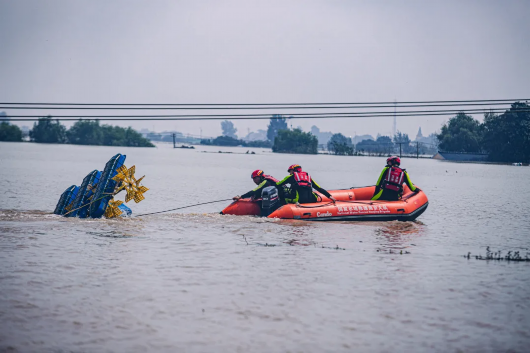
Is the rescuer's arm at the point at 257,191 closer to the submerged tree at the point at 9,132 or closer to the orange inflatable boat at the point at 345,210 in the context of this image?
the orange inflatable boat at the point at 345,210

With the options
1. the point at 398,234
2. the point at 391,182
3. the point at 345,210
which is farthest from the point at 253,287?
the point at 391,182

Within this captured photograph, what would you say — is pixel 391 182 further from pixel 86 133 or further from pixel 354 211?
pixel 86 133

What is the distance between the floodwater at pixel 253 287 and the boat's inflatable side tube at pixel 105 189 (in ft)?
1.82

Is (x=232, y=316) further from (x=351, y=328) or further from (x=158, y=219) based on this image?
(x=158, y=219)

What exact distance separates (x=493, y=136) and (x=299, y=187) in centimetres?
9609

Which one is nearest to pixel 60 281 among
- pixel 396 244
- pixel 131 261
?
pixel 131 261

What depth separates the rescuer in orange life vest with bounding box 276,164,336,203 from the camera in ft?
60.2

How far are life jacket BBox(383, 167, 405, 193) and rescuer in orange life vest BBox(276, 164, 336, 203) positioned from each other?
6.47 feet

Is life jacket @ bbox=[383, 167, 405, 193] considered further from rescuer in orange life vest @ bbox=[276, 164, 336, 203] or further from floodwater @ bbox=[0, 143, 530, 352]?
rescuer in orange life vest @ bbox=[276, 164, 336, 203]

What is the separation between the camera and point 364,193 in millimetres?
20453

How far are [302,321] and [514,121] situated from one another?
100 metres

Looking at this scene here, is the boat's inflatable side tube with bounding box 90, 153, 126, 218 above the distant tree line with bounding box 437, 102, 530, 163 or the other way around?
the other way around

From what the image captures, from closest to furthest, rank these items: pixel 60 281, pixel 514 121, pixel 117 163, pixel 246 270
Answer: pixel 60 281 < pixel 246 270 < pixel 117 163 < pixel 514 121

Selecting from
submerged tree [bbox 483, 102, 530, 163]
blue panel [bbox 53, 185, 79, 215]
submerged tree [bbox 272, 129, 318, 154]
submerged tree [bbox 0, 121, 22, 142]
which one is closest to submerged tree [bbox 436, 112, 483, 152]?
submerged tree [bbox 483, 102, 530, 163]
